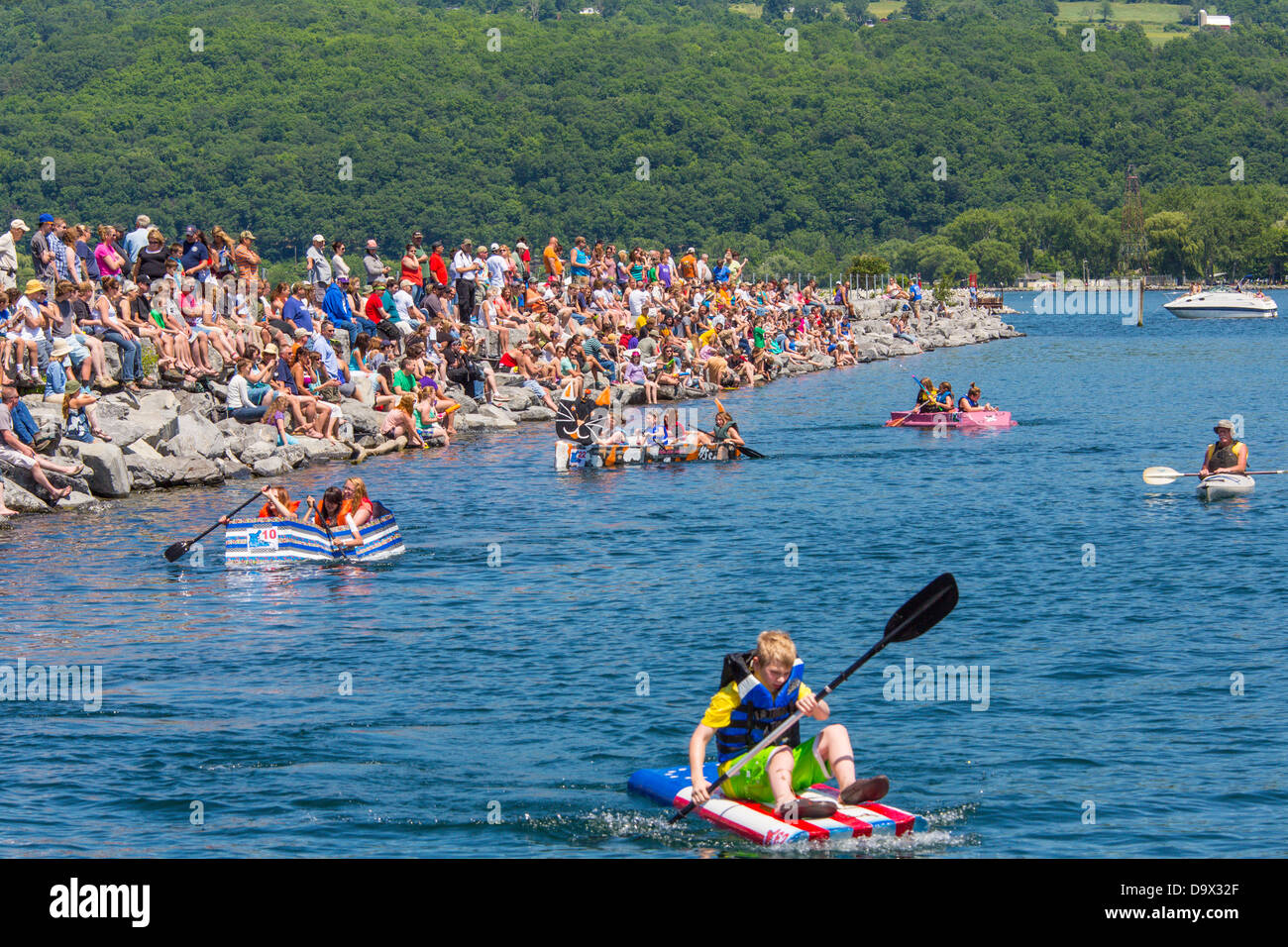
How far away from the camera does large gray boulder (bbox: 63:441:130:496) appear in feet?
92.4

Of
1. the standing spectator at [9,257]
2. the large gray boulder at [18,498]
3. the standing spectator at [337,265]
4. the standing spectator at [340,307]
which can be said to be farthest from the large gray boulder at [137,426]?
the standing spectator at [337,265]

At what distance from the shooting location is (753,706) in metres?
12.1

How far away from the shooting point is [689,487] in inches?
1257

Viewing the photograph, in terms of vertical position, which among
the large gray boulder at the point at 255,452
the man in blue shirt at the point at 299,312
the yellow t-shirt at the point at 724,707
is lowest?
the yellow t-shirt at the point at 724,707

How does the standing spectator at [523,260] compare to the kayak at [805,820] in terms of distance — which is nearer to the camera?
the kayak at [805,820]

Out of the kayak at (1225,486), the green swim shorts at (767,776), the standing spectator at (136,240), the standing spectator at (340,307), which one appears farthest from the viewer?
the standing spectator at (340,307)

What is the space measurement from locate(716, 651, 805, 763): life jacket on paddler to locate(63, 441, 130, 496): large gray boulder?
1930 cm

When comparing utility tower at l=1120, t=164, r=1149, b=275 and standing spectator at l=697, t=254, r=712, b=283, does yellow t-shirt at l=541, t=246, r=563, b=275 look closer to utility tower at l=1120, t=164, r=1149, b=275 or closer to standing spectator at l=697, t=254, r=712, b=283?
standing spectator at l=697, t=254, r=712, b=283

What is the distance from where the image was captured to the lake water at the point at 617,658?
1287cm

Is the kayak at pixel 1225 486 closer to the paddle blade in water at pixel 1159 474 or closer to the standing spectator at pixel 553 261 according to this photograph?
the paddle blade in water at pixel 1159 474

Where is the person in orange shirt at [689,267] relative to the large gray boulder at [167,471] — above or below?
above

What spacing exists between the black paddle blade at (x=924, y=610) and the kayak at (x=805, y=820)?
150 cm
